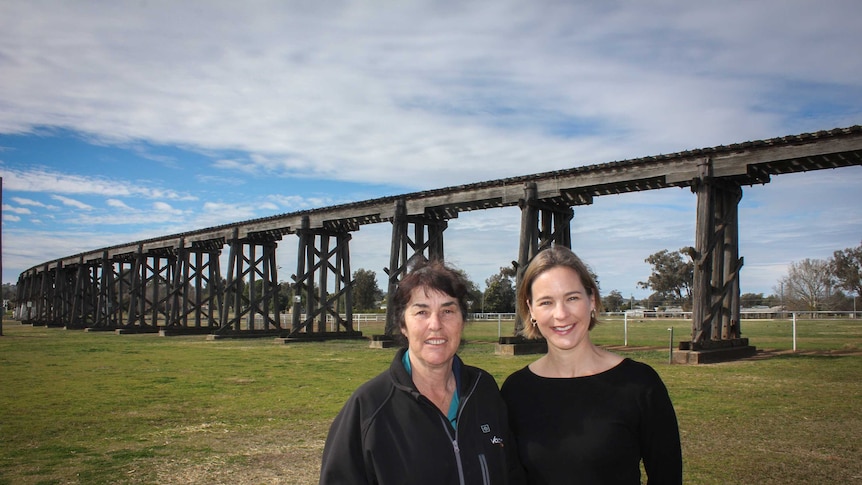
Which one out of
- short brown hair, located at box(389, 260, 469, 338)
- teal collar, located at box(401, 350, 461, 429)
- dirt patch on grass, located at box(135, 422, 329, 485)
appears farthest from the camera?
dirt patch on grass, located at box(135, 422, 329, 485)

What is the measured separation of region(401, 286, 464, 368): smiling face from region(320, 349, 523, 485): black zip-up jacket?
0.12 m

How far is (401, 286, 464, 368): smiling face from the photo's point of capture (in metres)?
2.30

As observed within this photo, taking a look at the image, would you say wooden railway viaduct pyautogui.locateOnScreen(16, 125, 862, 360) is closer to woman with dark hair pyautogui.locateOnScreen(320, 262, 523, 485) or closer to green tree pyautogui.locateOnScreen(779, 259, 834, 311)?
woman with dark hair pyautogui.locateOnScreen(320, 262, 523, 485)

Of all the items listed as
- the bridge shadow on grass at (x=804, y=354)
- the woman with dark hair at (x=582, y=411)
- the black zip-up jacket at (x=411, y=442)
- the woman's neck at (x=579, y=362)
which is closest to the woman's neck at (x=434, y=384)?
the black zip-up jacket at (x=411, y=442)

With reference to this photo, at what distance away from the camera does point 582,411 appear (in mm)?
2180

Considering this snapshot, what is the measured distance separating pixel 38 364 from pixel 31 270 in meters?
49.5

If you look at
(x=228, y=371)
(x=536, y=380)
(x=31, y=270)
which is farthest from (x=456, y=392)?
(x=31, y=270)

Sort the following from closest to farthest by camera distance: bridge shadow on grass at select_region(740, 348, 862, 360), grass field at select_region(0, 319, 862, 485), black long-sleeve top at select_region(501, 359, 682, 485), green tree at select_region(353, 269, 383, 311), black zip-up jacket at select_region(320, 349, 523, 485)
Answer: black zip-up jacket at select_region(320, 349, 523, 485), black long-sleeve top at select_region(501, 359, 682, 485), grass field at select_region(0, 319, 862, 485), bridge shadow on grass at select_region(740, 348, 862, 360), green tree at select_region(353, 269, 383, 311)

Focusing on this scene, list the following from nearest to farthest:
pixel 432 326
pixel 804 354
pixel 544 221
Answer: pixel 432 326 → pixel 804 354 → pixel 544 221

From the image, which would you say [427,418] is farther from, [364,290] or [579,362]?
[364,290]

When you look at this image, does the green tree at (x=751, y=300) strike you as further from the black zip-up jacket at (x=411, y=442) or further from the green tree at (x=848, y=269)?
the black zip-up jacket at (x=411, y=442)

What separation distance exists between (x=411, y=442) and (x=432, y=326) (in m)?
0.45

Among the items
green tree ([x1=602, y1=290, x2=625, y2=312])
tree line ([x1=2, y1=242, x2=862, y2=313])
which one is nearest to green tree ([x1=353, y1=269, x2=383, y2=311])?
tree line ([x1=2, y1=242, x2=862, y2=313])

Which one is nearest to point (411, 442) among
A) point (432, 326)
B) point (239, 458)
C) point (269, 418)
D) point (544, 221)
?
point (432, 326)
